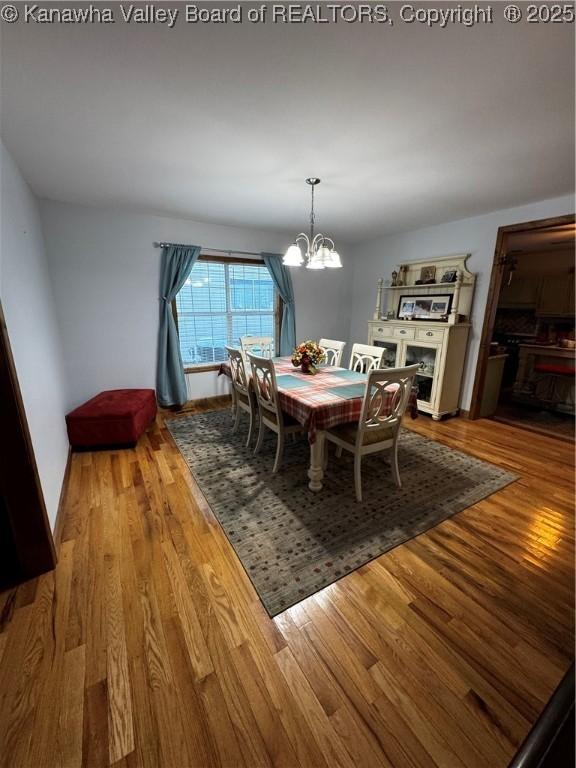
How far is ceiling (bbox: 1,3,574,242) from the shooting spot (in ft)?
3.65

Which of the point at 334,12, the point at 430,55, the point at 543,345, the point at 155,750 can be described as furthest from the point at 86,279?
the point at 543,345

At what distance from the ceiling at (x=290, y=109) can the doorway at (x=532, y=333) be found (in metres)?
1.10

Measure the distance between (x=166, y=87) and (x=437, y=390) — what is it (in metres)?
3.45

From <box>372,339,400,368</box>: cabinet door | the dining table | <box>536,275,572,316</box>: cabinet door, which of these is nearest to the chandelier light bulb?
the dining table

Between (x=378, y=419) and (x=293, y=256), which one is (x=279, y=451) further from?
(x=293, y=256)

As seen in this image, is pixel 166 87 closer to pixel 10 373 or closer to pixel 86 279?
pixel 10 373

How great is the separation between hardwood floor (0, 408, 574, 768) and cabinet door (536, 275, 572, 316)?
4.35 metres

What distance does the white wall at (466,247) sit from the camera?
2.96 metres

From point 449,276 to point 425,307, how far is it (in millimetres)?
444

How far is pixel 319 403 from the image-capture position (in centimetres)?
194

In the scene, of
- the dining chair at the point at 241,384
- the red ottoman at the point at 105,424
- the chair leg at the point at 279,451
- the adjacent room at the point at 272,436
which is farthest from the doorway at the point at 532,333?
the red ottoman at the point at 105,424

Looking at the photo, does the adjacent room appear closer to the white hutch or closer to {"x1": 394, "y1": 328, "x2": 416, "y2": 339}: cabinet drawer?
the white hutch

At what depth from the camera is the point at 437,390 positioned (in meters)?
3.45

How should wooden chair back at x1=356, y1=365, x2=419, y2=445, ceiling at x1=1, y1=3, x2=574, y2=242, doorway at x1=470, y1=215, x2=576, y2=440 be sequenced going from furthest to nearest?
doorway at x1=470, y1=215, x2=576, y2=440, wooden chair back at x1=356, y1=365, x2=419, y2=445, ceiling at x1=1, y1=3, x2=574, y2=242
